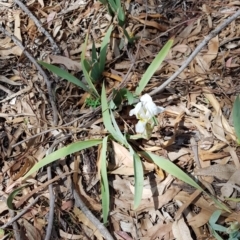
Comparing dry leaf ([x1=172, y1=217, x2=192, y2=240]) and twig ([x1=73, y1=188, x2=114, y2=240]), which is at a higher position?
twig ([x1=73, y1=188, x2=114, y2=240])

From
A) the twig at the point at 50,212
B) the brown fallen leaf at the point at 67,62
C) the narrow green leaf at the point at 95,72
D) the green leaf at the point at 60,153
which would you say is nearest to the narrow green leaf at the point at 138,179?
the green leaf at the point at 60,153

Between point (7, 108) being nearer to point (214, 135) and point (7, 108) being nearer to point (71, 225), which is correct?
point (71, 225)

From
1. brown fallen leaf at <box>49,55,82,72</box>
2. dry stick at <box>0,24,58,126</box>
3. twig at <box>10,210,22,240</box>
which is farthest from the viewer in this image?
brown fallen leaf at <box>49,55,82,72</box>

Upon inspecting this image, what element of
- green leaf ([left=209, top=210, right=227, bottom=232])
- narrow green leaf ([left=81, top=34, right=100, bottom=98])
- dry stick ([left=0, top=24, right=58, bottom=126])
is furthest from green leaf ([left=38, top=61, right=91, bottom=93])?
green leaf ([left=209, top=210, right=227, bottom=232])

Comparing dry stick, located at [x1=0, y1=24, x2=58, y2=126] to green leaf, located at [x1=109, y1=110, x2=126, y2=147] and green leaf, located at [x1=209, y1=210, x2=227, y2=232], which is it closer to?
green leaf, located at [x1=109, y1=110, x2=126, y2=147]

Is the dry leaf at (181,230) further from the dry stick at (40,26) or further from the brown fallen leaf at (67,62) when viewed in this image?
the dry stick at (40,26)

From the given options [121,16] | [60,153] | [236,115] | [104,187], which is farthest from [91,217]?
[121,16]

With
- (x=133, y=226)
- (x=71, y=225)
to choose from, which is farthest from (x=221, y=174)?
(x=71, y=225)
